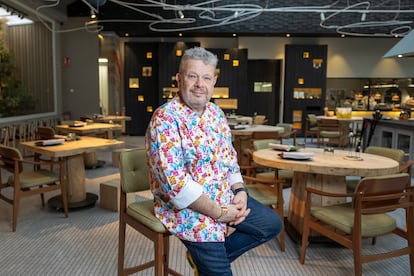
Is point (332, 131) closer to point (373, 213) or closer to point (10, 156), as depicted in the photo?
point (373, 213)

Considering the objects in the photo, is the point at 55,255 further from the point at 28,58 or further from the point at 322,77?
the point at 322,77

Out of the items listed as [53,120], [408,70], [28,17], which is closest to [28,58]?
[28,17]

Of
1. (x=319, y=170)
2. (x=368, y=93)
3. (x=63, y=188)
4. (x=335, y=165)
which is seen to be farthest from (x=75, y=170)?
(x=368, y=93)

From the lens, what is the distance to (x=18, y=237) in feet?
12.5

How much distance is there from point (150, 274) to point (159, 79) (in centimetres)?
985

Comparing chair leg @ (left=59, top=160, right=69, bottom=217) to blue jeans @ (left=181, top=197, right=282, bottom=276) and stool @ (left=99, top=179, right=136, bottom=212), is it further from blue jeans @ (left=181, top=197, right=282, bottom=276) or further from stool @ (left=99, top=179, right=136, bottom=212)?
blue jeans @ (left=181, top=197, right=282, bottom=276)

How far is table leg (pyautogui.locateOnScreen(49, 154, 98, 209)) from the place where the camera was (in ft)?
15.2

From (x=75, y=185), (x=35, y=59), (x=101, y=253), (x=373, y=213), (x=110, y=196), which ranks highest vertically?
(x=35, y=59)

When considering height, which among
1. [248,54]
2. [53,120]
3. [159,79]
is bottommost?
[53,120]

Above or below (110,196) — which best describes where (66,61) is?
above

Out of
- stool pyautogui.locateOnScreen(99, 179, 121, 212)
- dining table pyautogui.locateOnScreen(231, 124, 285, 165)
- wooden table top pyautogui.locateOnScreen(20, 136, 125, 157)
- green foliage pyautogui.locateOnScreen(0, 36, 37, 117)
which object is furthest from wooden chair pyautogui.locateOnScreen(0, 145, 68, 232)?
green foliage pyautogui.locateOnScreen(0, 36, 37, 117)

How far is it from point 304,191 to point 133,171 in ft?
5.92

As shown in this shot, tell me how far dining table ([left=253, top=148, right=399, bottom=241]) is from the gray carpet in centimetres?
33

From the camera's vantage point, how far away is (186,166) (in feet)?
6.36
